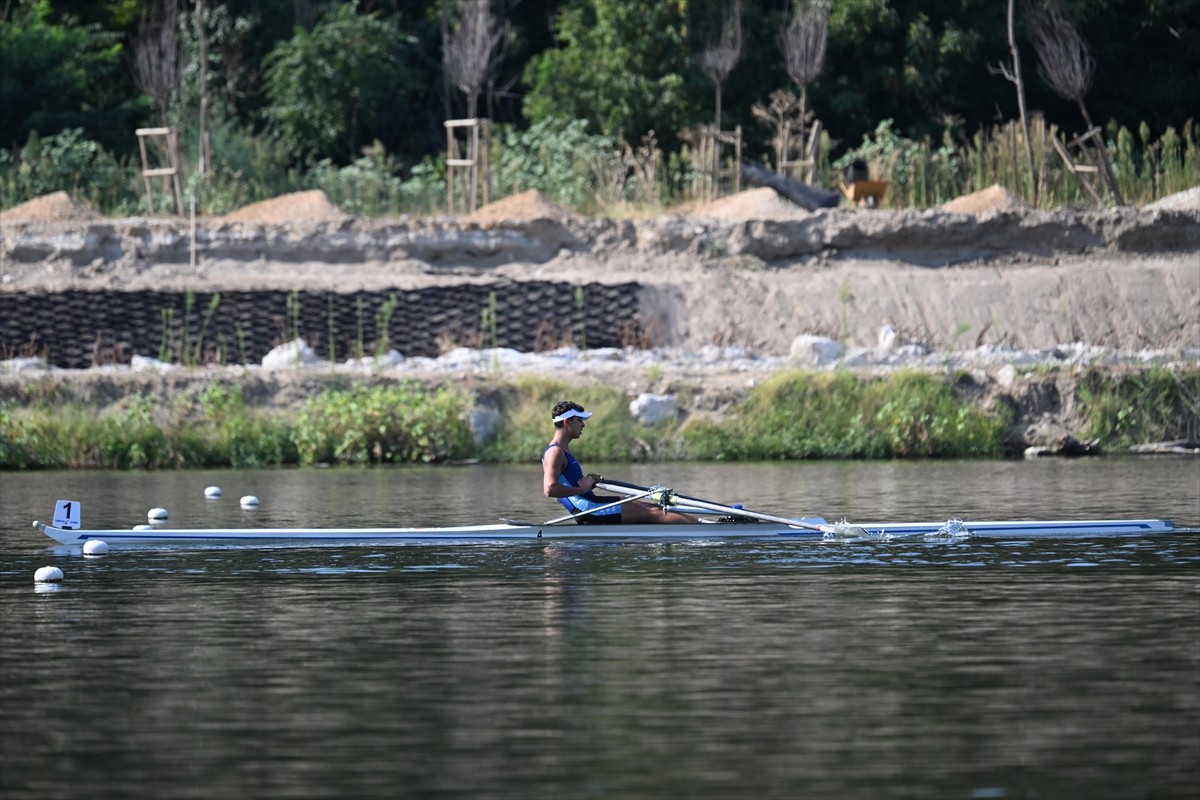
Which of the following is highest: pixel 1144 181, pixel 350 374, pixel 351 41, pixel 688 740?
pixel 351 41

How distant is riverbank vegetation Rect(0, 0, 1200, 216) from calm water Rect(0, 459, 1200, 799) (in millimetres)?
22108

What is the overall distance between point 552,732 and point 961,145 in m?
35.4

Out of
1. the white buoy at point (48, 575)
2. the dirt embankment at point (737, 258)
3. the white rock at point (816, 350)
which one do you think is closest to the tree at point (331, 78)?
the dirt embankment at point (737, 258)

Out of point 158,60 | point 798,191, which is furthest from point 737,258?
point 158,60

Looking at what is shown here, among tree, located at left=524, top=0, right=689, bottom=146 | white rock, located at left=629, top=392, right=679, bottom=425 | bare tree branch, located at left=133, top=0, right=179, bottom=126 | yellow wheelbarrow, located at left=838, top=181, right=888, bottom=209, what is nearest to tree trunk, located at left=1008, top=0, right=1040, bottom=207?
yellow wheelbarrow, located at left=838, top=181, right=888, bottom=209

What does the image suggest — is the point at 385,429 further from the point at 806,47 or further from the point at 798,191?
the point at 806,47

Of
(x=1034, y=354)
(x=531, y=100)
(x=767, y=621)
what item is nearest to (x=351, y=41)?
(x=531, y=100)

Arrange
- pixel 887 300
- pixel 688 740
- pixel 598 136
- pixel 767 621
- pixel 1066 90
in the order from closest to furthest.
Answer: pixel 688 740 < pixel 767 621 < pixel 887 300 < pixel 1066 90 < pixel 598 136

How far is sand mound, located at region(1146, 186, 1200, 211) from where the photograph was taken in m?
36.8

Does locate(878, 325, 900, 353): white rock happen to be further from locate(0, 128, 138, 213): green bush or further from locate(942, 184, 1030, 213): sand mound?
locate(0, 128, 138, 213): green bush

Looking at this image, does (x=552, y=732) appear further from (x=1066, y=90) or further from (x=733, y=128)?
(x=733, y=128)

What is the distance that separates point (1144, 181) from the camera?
1511 inches

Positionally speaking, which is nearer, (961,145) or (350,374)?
(350,374)

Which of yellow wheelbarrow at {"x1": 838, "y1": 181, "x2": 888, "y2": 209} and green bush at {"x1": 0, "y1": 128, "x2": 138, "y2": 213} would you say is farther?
green bush at {"x1": 0, "y1": 128, "x2": 138, "y2": 213}
